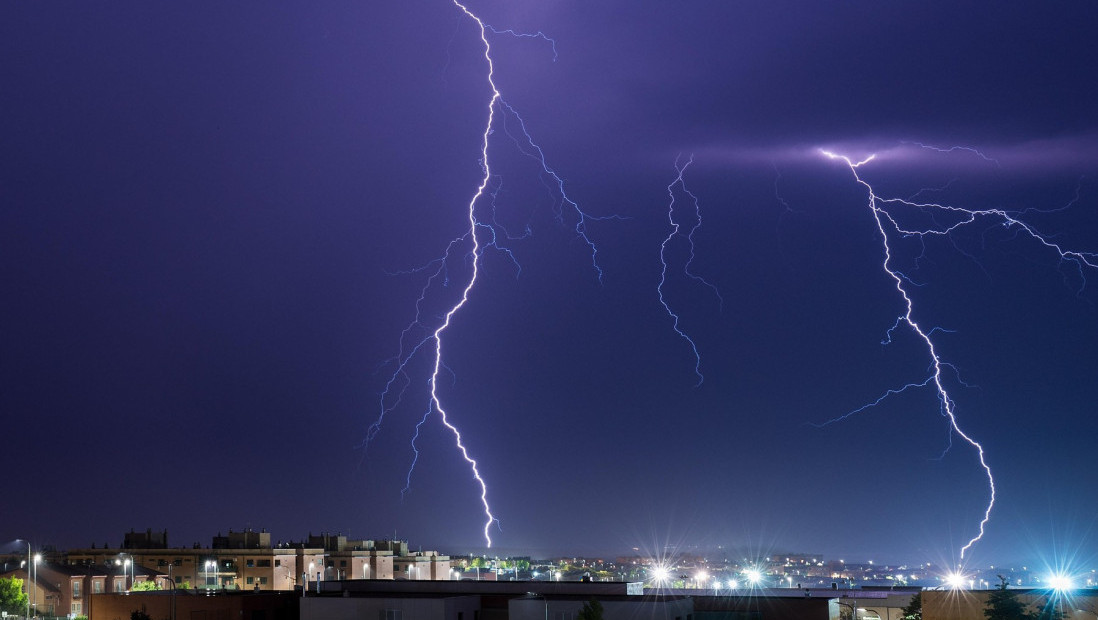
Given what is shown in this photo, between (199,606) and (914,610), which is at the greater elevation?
(199,606)

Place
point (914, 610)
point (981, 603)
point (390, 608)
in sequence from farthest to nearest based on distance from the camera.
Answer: point (914, 610) → point (390, 608) → point (981, 603)

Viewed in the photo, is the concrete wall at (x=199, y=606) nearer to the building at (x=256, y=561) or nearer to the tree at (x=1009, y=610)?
the tree at (x=1009, y=610)

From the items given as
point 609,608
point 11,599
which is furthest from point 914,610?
point 11,599

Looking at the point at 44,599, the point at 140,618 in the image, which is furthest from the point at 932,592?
the point at 44,599

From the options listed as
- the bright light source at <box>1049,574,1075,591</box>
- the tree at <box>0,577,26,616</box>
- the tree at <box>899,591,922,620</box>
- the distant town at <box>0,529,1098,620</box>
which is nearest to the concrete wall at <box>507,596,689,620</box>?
the distant town at <box>0,529,1098,620</box>

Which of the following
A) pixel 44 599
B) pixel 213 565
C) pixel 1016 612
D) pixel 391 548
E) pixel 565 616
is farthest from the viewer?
pixel 391 548

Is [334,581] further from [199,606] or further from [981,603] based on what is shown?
[981,603]

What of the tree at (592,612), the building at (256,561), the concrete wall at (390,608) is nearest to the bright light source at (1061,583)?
the tree at (592,612)

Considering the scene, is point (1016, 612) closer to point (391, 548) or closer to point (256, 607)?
point (256, 607)
